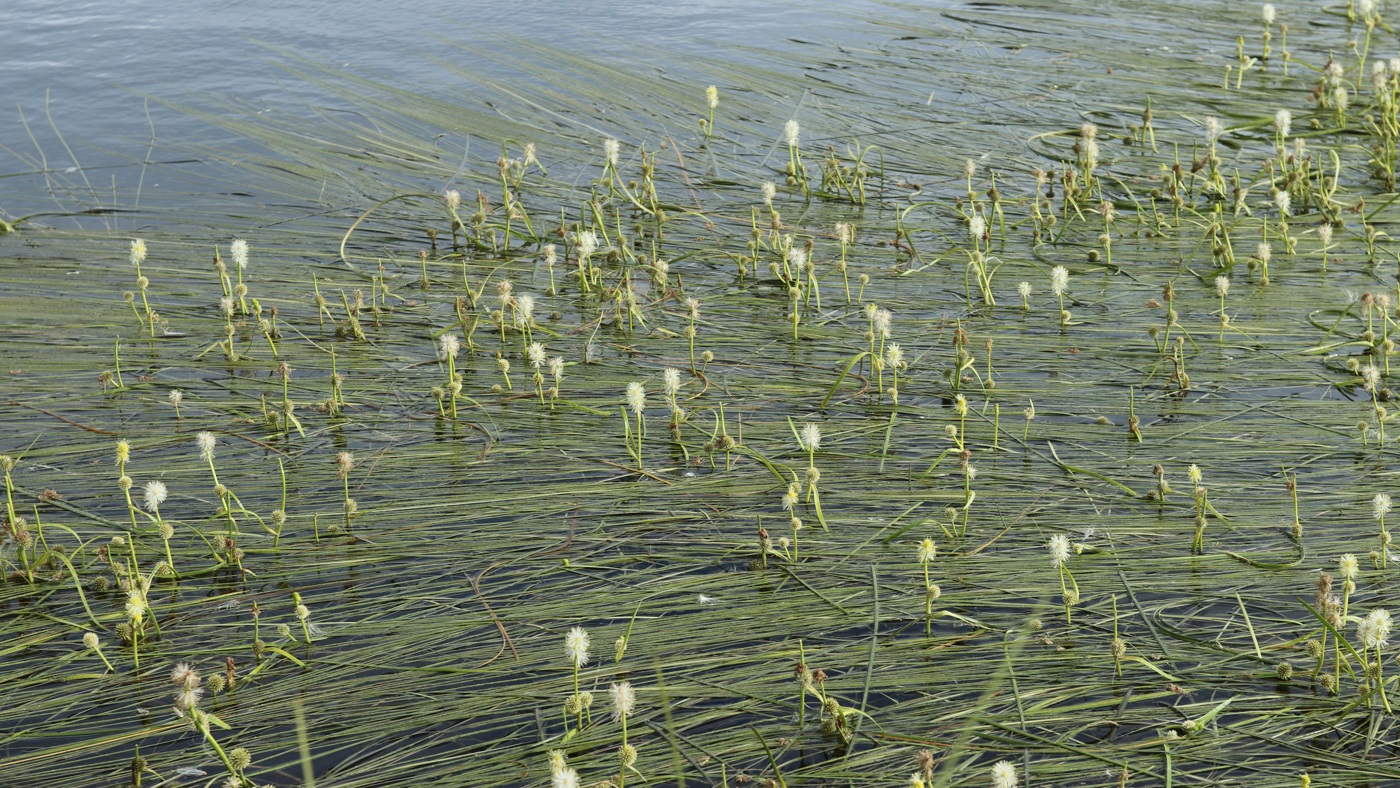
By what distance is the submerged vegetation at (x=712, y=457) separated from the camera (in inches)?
96.0

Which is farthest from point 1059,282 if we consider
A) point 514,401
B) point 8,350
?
point 8,350

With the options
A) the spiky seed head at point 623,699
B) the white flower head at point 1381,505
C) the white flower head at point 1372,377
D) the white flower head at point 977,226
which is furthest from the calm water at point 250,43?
the white flower head at point 1381,505

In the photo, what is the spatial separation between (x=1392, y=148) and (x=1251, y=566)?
3.48 meters

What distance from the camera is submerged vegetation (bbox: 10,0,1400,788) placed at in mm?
2438

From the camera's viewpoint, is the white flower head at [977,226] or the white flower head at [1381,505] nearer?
the white flower head at [1381,505]

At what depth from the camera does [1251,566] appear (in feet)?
9.61

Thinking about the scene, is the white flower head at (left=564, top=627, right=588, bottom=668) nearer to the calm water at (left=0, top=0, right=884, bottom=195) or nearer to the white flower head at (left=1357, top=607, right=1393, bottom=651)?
the white flower head at (left=1357, top=607, right=1393, bottom=651)

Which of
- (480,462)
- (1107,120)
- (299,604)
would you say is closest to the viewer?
(299,604)

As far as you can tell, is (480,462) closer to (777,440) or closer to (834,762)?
(777,440)

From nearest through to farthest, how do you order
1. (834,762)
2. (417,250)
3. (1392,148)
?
(834,762), (417,250), (1392,148)

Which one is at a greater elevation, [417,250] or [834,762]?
[417,250]

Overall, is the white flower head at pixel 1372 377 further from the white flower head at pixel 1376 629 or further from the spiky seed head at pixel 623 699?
the spiky seed head at pixel 623 699

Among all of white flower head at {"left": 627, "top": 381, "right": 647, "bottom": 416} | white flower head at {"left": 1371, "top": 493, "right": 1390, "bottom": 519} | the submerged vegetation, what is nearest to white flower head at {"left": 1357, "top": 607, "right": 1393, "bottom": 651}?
the submerged vegetation

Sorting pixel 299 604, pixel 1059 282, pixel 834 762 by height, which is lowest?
pixel 834 762
